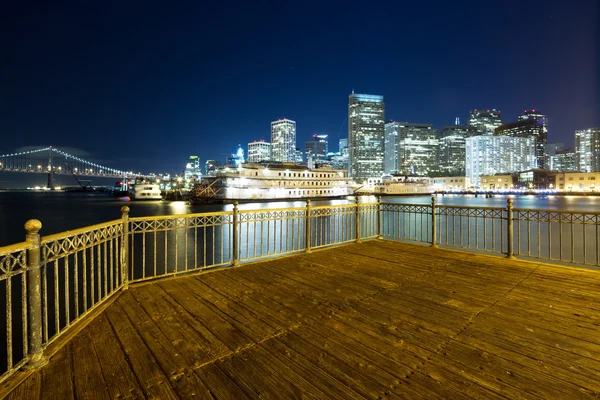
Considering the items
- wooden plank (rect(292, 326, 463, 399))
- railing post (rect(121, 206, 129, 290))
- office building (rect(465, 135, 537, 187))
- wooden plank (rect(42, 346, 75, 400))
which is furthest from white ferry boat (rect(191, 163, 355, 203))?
office building (rect(465, 135, 537, 187))

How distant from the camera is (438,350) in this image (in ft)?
10.7

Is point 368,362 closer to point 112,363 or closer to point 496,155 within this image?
point 112,363

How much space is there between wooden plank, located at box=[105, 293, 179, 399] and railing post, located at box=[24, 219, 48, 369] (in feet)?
2.37

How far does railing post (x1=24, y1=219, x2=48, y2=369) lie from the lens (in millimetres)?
3014

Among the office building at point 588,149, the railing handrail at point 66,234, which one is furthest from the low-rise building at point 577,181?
the railing handrail at point 66,234

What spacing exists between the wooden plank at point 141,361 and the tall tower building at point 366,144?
611 ft

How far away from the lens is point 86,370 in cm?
293

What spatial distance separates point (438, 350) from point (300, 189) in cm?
8175

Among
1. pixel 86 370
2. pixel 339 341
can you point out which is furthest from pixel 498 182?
pixel 86 370

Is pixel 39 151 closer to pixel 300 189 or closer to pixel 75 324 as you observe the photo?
pixel 300 189

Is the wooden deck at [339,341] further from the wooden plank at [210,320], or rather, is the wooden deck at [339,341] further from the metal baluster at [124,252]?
the metal baluster at [124,252]

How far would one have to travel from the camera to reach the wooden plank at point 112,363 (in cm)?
263

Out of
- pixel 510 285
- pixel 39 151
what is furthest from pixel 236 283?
pixel 39 151

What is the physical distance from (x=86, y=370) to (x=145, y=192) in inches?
4234
